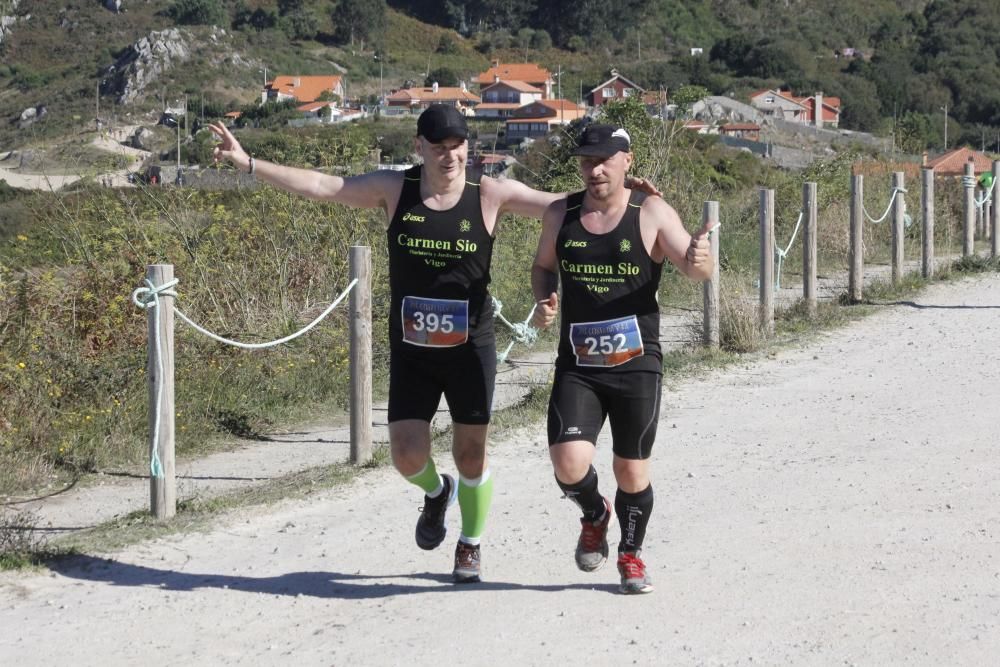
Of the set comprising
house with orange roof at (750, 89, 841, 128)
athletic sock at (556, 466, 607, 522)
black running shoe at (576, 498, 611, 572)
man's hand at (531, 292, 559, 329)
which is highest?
house with orange roof at (750, 89, 841, 128)

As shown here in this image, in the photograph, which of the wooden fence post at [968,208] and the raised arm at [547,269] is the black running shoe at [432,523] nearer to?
the raised arm at [547,269]

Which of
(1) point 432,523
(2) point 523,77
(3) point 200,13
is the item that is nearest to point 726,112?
(2) point 523,77

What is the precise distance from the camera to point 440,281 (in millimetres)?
6105

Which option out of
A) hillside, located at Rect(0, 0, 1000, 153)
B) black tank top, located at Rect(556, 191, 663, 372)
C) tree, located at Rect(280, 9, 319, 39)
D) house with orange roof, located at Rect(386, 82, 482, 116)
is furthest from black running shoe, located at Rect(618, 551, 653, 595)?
tree, located at Rect(280, 9, 319, 39)

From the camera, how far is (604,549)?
6184 millimetres

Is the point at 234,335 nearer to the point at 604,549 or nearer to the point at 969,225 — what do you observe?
the point at 604,549

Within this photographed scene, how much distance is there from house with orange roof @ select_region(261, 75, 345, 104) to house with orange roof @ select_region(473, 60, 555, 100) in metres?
8.76

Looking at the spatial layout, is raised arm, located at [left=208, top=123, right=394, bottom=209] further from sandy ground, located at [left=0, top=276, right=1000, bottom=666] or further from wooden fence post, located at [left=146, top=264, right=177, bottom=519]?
sandy ground, located at [left=0, top=276, right=1000, bottom=666]

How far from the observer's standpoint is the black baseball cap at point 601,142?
227 inches

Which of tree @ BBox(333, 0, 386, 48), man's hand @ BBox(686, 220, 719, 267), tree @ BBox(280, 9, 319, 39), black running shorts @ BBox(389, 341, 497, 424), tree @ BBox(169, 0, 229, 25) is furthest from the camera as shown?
tree @ BBox(280, 9, 319, 39)

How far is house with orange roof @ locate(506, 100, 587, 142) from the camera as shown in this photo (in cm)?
5975

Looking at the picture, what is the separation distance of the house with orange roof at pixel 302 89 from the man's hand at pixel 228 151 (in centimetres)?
6251

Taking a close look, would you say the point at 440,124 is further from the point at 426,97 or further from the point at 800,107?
the point at 426,97

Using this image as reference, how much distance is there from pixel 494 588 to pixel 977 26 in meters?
85.6
